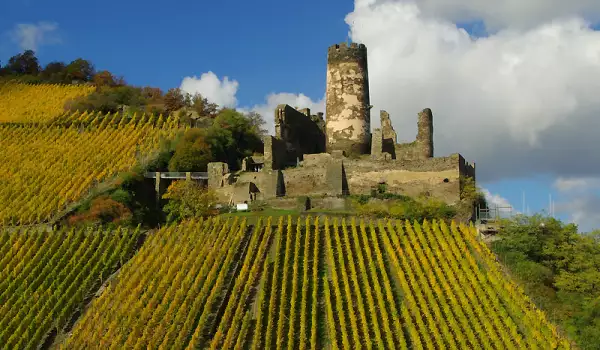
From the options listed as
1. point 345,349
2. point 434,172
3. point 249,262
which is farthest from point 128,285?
point 434,172

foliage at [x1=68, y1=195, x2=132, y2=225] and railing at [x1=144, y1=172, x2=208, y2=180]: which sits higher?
railing at [x1=144, y1=172, x2=208, y2=180]

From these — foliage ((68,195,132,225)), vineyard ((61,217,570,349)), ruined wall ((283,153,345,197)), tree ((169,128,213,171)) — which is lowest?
vineyard ((61,217,570,349))

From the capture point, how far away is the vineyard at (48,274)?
86.8 ft

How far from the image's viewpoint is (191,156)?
43.1 metres

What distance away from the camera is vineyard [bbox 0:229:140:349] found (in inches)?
1041

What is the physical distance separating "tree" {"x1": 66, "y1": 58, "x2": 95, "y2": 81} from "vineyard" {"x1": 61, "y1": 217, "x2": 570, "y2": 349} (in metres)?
42.2

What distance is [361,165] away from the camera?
3950 cm

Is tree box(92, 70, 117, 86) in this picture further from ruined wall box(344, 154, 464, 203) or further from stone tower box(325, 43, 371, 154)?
ruined wall box(344, 154, 464, 203)

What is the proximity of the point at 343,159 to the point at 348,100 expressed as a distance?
4.99 meters

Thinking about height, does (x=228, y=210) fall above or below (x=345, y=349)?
above

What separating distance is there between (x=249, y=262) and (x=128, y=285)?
438 cm

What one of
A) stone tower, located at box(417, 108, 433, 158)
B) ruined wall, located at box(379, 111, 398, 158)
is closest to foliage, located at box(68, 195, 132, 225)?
ruined wall, located at box(379, 111, 398, 158)

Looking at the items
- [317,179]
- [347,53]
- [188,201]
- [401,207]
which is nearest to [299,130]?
[347,53]

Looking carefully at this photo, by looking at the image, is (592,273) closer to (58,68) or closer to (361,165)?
(361,165)
